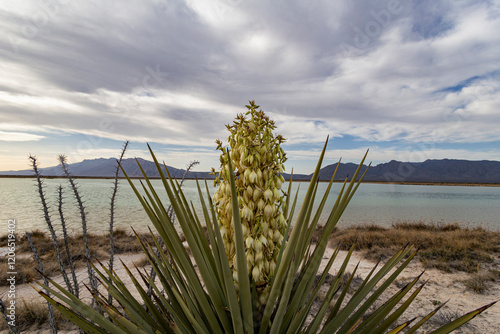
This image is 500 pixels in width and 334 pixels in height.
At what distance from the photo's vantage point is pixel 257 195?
122cm

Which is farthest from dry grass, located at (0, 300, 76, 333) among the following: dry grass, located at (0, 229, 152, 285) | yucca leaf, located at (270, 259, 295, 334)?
yucca leaf, located at (270, 259, 295, 334)

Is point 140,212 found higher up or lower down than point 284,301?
lower down

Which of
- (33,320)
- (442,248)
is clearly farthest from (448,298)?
(33,320)

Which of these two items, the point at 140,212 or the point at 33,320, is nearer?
the point at 33,320

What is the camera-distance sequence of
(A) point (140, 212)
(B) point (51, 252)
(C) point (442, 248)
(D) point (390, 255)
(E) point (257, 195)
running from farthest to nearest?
(A) point (140, 212) < (B) point (51, 252) < (D) point (390, 255) < (C) point (442, 248) < (E) point (257, 195)

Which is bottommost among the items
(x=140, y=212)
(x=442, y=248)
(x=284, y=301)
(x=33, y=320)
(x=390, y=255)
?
(x=140, y=212)

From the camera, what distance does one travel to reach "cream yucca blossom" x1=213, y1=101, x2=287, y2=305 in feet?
4.00

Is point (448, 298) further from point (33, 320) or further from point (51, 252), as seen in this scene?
point (51, 252)

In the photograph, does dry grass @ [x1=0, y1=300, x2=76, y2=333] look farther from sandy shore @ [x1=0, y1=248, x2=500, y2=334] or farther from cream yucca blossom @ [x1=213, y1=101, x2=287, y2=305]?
cream yucca blossom @ [x1=213, y1=101, x2=287, y2=305]

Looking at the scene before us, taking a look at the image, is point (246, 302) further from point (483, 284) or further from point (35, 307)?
point (483, 284)

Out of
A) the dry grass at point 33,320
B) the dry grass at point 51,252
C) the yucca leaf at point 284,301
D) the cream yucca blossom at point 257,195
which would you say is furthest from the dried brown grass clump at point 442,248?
the dry grass at point 51,252

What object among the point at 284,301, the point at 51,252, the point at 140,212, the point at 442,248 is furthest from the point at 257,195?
the point at 140,212

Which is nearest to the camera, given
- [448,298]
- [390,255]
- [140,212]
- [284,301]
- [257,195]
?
[284,301]

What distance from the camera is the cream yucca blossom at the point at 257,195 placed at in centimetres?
122
